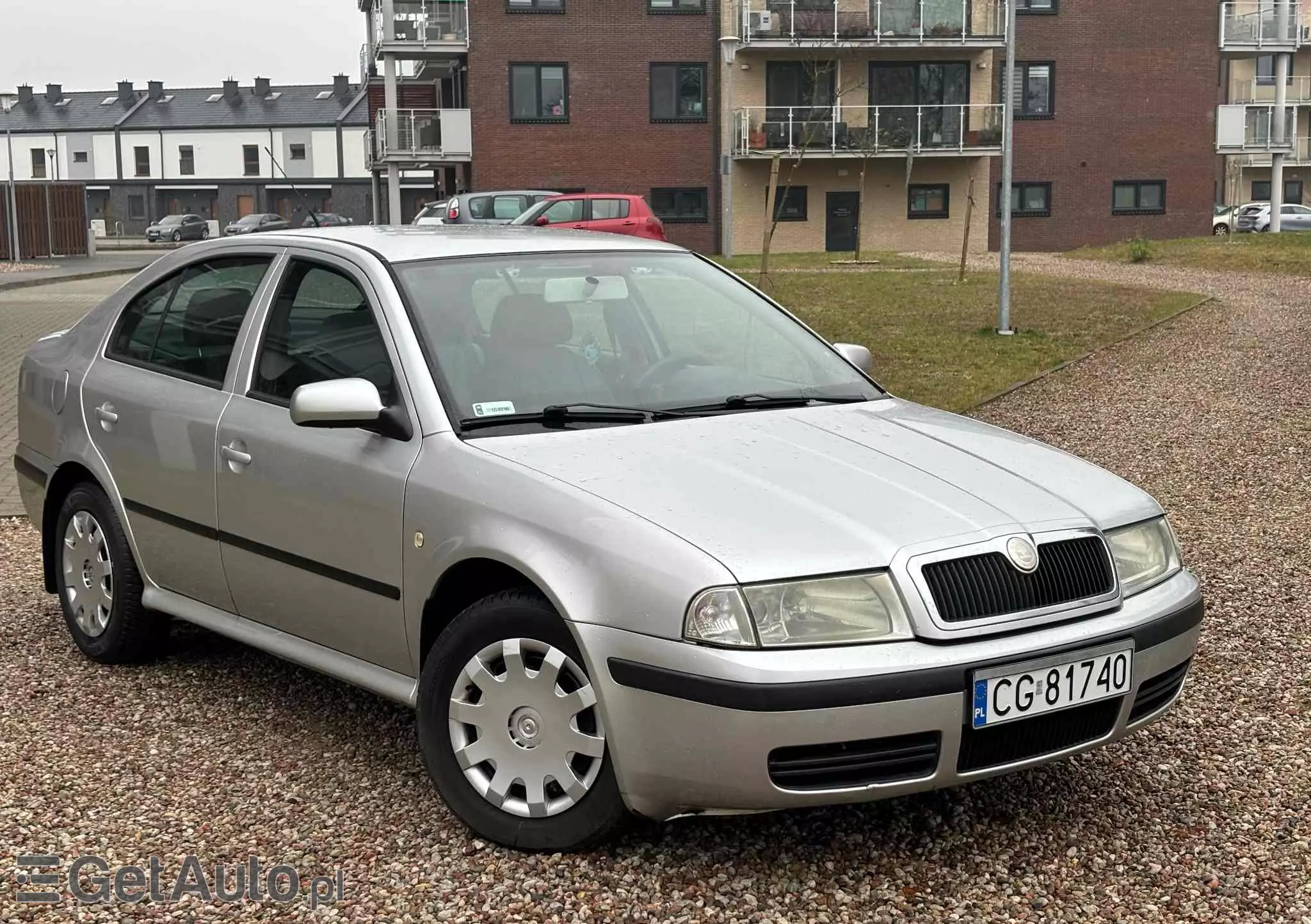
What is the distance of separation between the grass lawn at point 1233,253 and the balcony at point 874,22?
12.4m

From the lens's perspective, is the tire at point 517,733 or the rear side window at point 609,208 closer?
the tire at point 517,733

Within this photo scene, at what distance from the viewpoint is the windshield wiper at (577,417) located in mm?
4297

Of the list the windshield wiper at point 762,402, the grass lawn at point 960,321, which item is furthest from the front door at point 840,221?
the windshield wiper at point 762,402

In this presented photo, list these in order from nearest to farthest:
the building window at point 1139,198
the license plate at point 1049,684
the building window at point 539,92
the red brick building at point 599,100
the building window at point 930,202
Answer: the license plate at point 1049,684 → the red brick building at point 599,100 → the building window at point 539,92 → the building window at point 930,202 → the building window at point 1139,198

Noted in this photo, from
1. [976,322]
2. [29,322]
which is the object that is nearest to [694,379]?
[976,322]

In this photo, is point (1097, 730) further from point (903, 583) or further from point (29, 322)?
point (29, 322)

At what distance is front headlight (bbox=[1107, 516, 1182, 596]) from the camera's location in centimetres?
404

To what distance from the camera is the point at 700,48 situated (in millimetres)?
46688

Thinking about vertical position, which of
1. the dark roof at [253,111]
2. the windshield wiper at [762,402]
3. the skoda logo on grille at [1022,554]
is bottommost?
the skoda logo on grille at [1022,554]

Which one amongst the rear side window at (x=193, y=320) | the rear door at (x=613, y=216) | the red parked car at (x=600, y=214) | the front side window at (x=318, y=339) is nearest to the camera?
the front side window at (x=318, y=339)

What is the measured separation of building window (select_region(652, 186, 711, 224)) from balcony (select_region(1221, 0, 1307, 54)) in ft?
57.8

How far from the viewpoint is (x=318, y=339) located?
192 inches

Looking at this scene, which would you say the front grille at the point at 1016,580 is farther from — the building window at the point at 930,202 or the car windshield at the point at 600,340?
the building window at the point at 930,202

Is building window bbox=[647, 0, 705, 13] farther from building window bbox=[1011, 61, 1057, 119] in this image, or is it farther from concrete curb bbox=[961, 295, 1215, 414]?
concrete curb bbox=[961, 295, 1215, 414]
